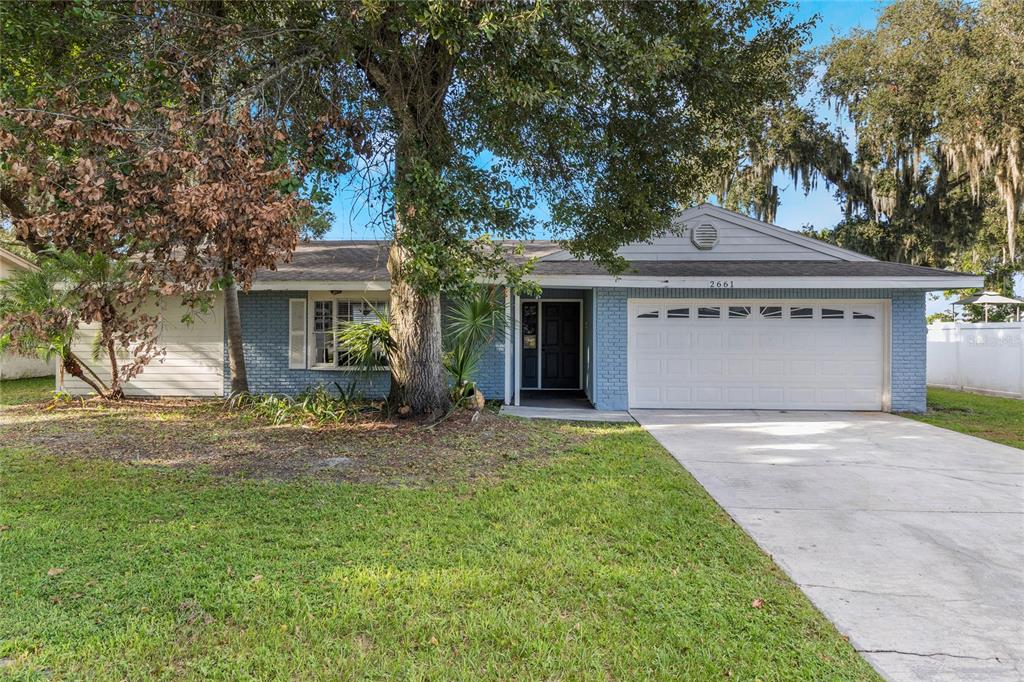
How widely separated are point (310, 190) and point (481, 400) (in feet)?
14.1

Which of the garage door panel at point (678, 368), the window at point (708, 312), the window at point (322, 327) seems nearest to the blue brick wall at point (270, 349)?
the window at point (322, 327)

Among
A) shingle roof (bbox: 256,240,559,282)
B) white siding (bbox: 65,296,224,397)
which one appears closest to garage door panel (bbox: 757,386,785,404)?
shingle roof (bbox: 256,240,559,282)

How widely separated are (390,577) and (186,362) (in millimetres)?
9572

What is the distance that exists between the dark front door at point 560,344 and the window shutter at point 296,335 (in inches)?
202

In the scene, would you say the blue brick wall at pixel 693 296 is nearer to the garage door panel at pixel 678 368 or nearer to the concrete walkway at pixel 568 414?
the concrete walkway at pixel 568 414

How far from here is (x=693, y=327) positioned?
9.91 meters

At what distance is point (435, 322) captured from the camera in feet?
24.7

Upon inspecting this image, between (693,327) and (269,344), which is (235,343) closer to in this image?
(269,344)

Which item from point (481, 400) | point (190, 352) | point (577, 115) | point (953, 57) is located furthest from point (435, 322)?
point (953, 57)

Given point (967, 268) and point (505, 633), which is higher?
point (967, 268)

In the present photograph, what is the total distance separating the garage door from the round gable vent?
1.38 meters

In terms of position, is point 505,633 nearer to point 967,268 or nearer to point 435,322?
point 435,322

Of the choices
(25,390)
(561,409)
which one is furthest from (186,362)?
(561,409)

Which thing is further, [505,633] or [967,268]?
[967,268]
